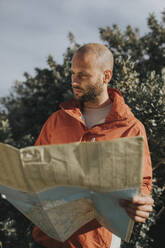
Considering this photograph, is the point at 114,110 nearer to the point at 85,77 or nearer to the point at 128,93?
the point at 85,77

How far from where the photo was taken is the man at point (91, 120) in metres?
1.62

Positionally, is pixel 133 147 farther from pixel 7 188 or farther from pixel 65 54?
pixel 65 54

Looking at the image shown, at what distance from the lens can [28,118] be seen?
5.24m

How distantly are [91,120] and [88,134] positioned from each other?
24cm

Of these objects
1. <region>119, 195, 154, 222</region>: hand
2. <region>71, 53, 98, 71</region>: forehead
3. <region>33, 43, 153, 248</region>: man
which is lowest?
<region>119, 195, 154, 222</region>: hand

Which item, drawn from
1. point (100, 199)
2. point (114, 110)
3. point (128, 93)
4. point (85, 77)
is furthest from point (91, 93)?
point (128, 93)

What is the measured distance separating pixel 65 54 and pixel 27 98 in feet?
3.74

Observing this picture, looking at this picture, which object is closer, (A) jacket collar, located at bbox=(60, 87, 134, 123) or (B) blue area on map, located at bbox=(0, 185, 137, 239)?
(B) blue area on map, located at bbox=(0, 185, 137, 239)

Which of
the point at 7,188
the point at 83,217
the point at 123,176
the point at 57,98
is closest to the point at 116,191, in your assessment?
the point at 123,176

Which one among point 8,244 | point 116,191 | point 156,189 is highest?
point 116,191

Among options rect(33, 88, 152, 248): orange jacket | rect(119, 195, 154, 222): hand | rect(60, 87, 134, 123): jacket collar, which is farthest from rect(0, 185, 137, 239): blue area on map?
rect(60, 87, 134, 123): jacket collar

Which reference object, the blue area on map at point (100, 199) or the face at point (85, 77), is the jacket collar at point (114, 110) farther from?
the blue area on map at point (100, 199)

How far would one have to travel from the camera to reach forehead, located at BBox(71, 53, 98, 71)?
192cm

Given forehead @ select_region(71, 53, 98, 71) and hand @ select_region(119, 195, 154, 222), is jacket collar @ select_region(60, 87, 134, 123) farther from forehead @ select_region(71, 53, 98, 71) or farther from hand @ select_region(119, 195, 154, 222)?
hand @ select_region(119, 195, 154, 222)
